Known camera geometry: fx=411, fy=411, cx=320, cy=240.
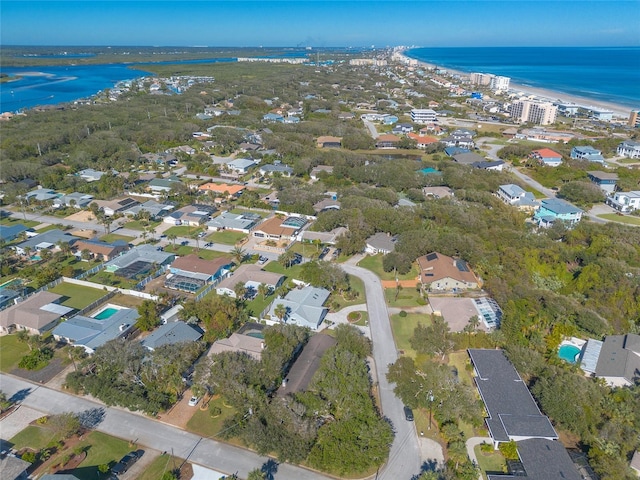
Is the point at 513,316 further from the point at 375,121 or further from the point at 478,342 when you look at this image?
the point at 375,121

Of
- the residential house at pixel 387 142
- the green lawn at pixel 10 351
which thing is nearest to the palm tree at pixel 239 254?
the green lawn at pixel 10 351

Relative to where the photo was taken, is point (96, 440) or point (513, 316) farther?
point (513, 316)

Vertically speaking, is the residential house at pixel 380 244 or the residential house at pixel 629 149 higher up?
the residential house at pixel 629 149

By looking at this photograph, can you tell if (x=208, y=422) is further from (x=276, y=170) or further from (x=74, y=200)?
(x=276, y=170)

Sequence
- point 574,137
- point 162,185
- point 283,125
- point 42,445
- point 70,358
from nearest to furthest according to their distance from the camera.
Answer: point 42,445, point 70,358, point 162,185, point 574,137, point 283,125

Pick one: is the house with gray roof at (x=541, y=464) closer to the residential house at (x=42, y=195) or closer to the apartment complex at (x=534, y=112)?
the residential house at (x=42, y=195)

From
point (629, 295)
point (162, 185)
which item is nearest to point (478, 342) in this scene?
point (629, 295)
